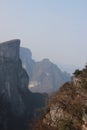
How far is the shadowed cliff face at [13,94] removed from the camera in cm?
12100

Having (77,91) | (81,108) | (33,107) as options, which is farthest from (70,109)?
(33,107)

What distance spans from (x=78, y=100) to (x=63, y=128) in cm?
569

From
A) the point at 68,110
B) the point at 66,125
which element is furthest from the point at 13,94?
the point at 66,125

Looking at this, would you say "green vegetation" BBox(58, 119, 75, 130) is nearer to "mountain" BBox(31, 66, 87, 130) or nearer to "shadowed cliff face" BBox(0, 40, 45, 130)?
"mountain" BBox(31, 66, 87, 130)

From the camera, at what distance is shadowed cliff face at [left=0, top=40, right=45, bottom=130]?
121 meters

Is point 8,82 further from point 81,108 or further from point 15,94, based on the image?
point 81,108

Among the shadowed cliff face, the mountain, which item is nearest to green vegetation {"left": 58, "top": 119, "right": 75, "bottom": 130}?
the mountain

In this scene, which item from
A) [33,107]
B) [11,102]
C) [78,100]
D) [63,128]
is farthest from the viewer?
[33,107]

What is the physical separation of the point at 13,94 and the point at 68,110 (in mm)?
85004

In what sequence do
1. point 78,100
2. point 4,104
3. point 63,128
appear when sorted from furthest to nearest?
point 4,104
point 78,100
point 63,128

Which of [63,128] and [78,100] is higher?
[78,100]

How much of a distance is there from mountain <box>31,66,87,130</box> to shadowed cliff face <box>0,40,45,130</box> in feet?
183

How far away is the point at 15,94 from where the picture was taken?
139m

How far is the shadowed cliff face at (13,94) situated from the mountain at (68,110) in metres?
55.7
